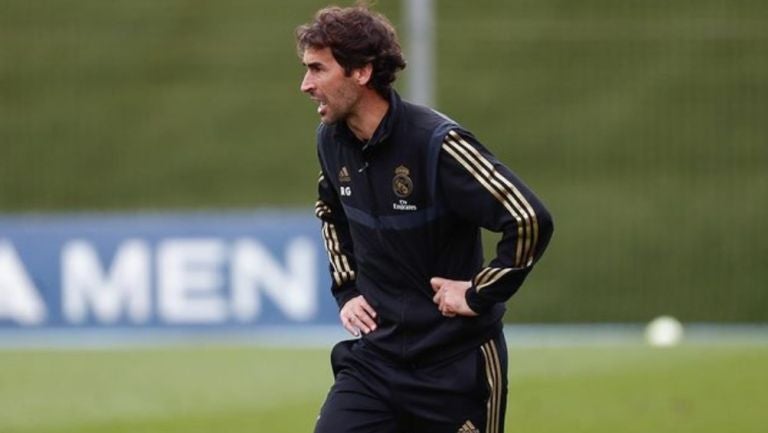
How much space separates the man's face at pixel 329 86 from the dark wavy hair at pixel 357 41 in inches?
0.9

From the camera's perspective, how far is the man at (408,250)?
6215 mm

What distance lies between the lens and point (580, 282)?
17.9 meters

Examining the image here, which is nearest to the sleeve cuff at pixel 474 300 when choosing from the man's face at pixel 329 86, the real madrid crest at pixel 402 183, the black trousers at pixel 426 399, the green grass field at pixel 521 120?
the black trousers at pixel 426 399

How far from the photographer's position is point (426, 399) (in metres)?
6.31

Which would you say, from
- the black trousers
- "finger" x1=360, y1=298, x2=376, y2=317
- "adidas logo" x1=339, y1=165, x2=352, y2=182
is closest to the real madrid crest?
"adidas logo" x1=339, y1=165, x2=352, y2=182

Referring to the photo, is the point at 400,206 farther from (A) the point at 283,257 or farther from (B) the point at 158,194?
(B) the point at 158,194

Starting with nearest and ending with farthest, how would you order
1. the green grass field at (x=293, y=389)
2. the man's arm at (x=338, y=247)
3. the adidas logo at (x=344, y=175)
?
1. the adidas logo at (x=344, y=175)
2. the man's arm at (x=338, y=247)
3. the green grass field at (x=293, y=389)

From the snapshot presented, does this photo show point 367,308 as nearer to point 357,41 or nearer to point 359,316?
point 359,316

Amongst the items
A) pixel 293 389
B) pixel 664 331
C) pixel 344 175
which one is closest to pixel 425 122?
A: pixel 344 175

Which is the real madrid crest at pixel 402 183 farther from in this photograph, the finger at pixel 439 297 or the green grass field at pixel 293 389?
the green grass field at pixel 293 389

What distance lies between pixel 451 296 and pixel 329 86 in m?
0.84

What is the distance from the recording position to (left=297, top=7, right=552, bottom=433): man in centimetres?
621

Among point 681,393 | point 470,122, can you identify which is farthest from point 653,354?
point 470,122

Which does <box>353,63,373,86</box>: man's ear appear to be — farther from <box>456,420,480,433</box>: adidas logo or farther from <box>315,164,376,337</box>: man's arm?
<box>456,420,480,433</box>: adidas logo
